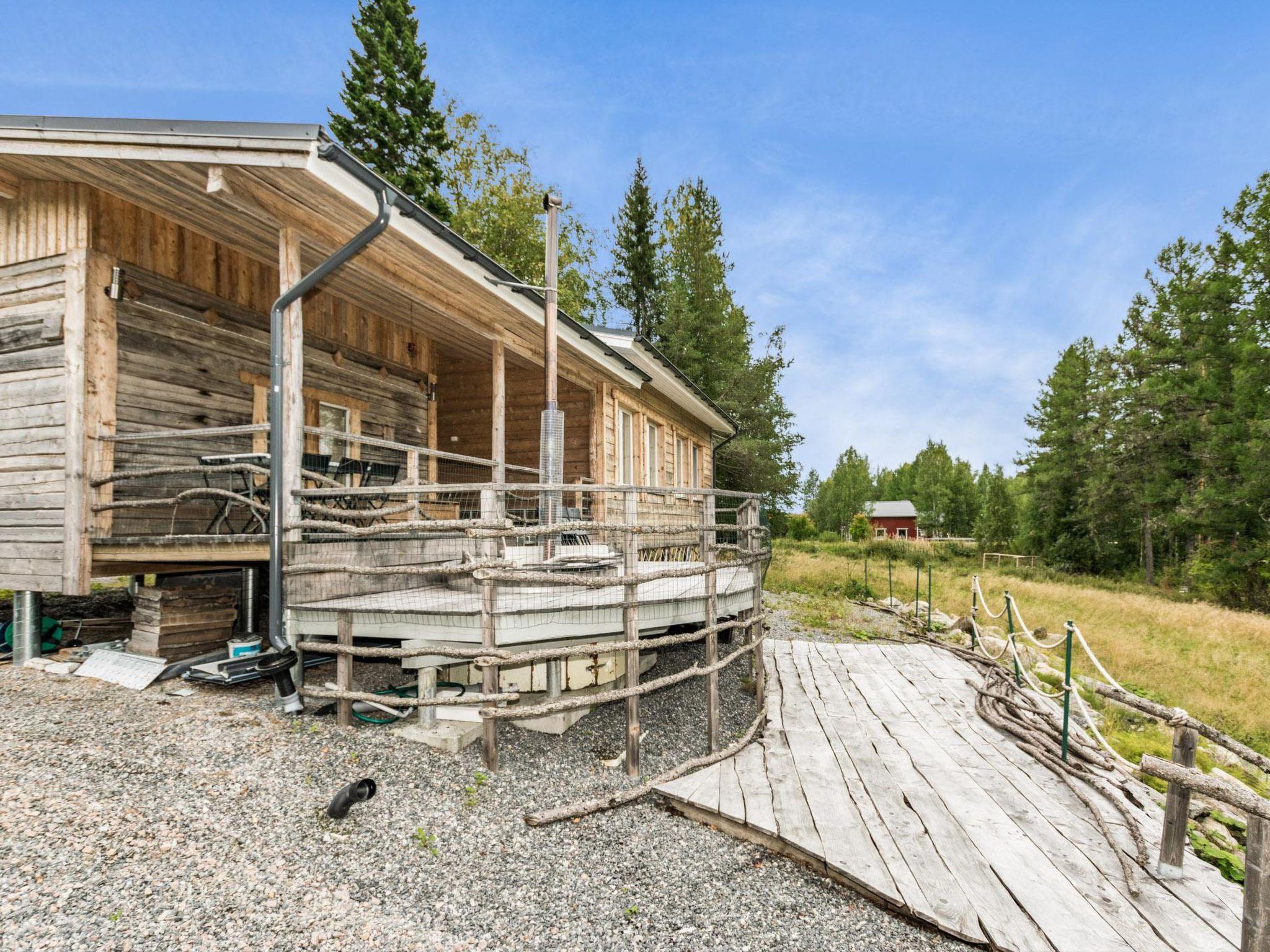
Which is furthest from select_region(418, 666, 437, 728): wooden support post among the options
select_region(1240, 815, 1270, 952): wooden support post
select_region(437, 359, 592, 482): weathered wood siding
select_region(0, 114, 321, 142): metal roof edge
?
select_region(437, 359, 592, 482): weathered wood siding

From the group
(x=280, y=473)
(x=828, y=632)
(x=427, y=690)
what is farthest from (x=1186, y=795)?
(x=828, y=632)

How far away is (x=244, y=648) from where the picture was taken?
18.0ft

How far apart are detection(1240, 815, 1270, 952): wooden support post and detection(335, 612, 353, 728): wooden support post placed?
5.15 metres

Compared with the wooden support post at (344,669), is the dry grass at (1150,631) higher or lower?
lower

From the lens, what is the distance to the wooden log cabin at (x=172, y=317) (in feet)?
16.5

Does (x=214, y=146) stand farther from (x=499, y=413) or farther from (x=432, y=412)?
(x=432, y=412)

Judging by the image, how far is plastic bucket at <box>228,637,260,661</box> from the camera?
544 centimetres

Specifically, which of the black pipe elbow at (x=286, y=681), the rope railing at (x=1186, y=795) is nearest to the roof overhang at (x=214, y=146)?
the black pipe elbow at (x=286, y=681)

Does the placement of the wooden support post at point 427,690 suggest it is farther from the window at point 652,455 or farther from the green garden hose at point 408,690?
the window at point 652,455

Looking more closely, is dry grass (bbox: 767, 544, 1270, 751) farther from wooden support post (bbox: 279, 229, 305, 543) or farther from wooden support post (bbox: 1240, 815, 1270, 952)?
wooden support post (bbox: 279, 229, 305, 543)

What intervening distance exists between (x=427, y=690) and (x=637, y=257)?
98.8ft

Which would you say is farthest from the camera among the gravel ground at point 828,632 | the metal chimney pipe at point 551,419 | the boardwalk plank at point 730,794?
the gravel ground at point 828,632

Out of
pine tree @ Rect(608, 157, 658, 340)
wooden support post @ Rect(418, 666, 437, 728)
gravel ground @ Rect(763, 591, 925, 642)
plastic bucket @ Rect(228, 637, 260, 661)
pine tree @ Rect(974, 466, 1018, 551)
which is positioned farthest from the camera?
pine tree @ Rect(974, 466, 1018, 551)

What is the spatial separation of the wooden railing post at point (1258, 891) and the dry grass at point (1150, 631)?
806 cm
